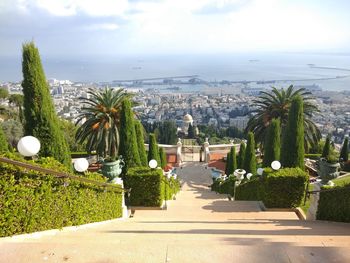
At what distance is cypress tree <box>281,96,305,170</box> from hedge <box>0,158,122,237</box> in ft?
23.3

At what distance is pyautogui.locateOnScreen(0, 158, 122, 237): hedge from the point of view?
4.05 meters

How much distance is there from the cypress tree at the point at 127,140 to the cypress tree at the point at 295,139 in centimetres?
529

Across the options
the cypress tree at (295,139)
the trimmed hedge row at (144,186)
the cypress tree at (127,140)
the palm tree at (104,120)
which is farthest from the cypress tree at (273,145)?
the palm tree at (104,120)

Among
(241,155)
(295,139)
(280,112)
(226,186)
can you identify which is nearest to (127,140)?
(295,139)

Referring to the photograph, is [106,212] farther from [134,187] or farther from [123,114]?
[123,114]

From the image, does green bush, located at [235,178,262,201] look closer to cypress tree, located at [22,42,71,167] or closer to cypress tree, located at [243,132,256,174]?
cypress tree, located at [243,132,256,174]

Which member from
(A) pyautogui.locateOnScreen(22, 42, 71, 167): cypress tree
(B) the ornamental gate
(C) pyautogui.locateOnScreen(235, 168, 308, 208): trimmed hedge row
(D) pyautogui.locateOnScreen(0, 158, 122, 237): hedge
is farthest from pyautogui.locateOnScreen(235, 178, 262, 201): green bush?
(B) the ornamental gate

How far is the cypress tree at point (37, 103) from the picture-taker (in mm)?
6695

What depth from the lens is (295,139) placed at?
34.7ft

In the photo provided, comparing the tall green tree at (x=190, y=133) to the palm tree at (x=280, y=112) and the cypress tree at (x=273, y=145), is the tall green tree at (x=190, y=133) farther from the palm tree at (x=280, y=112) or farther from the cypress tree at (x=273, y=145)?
the cypress tree at (x=273, y=145)

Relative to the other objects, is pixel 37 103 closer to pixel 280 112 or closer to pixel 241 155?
pixel 241 155

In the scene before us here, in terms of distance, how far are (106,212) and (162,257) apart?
4.23 metres

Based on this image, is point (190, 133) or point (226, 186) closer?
point (226, 186)

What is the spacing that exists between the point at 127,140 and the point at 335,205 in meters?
6.57
